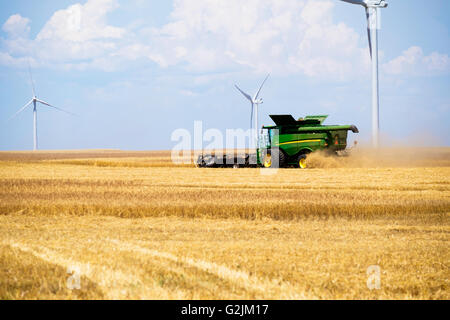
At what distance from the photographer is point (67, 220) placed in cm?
1645

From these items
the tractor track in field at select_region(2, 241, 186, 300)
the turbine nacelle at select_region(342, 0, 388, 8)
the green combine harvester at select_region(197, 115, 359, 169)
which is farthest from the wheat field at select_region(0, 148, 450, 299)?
the turbine nacelle at select_region(342, 0, 388, 8)

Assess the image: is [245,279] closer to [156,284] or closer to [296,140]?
[156,284]

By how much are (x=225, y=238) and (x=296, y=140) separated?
73.6 feet

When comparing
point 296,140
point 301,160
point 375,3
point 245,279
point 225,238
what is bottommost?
point 225,238

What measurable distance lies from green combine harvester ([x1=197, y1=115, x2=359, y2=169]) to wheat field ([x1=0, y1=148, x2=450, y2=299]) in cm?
755

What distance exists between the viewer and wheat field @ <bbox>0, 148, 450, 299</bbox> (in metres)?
8.27

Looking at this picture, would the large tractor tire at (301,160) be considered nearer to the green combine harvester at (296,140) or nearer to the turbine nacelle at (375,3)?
the green combine harvester at (296,140)

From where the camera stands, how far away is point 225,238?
1306cm

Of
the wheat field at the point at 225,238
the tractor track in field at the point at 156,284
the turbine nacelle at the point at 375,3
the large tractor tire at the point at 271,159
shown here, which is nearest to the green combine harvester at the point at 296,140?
the large tractor tire at the point at 271,159

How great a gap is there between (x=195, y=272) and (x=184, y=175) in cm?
2163

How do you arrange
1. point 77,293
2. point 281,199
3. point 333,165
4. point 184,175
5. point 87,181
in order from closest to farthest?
point 77,293 → point 281,199 → point 87,181 → point 184,175 → point 333,165

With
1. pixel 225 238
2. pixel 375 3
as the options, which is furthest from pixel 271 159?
pixel 225 238
